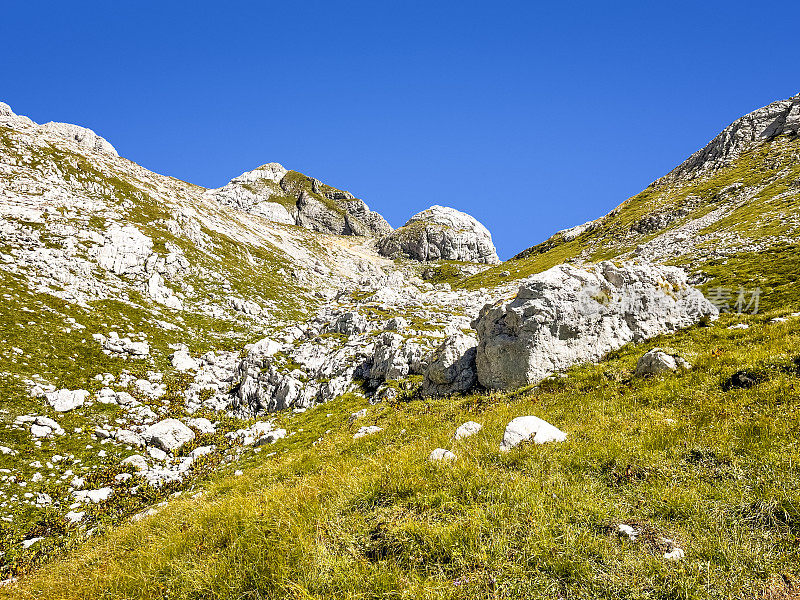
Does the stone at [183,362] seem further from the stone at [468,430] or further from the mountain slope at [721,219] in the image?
the mountain slope at [721,219]

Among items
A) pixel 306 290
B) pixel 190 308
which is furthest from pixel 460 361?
pixel 306 290

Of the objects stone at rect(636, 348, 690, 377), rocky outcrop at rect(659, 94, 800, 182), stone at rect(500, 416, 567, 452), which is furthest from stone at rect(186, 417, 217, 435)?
rocky outcrop at rect(659, 94, 800, 182)

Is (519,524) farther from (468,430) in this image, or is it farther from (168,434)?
(168,434)

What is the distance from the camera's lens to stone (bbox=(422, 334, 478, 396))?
20.2 meters

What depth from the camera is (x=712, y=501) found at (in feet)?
18.1

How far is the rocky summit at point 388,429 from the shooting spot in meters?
5.30

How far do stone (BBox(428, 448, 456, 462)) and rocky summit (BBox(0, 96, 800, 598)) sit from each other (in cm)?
6

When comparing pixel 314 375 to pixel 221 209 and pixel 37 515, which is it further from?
pixel 221 209

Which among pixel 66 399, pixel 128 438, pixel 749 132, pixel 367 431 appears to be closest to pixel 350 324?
pixel 128 438

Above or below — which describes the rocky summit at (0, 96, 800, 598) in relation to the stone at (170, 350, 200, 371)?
below

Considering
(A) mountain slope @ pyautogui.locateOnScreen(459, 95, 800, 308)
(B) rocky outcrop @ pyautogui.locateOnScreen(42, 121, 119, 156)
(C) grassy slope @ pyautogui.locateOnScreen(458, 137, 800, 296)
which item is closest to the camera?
(A) mountain slope @ pyautogui.locateOnScreen(459, 95, 800, 308)

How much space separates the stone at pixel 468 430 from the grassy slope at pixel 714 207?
34323mm

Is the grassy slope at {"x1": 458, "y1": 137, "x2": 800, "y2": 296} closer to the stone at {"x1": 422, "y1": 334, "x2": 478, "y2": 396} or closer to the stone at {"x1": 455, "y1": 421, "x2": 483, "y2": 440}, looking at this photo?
the stone at {"x1": 422, "y1": 334, "x2": 478, "y2": 396}

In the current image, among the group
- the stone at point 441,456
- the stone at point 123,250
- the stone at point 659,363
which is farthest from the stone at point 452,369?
the stone at point 123,250
